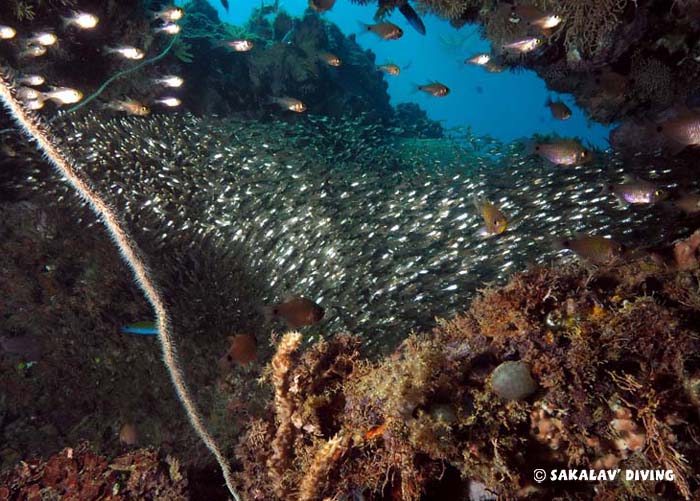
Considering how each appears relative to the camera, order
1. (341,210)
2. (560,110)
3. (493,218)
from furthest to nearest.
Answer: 1. (341,210)
2. (560,110)
3. (493,218)

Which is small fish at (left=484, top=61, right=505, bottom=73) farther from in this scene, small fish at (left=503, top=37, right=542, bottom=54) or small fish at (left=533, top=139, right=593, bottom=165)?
small fish at (left=533, top=139, right=593, bottom=165)

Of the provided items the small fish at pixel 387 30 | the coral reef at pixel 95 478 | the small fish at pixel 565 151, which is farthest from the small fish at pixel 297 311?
the small fish at pixel 387 30

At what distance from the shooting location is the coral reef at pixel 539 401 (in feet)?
8.36

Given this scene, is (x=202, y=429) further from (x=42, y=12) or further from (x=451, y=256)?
(x=42, y=12)

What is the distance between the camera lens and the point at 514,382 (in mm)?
2639

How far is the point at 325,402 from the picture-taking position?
11.5 feet

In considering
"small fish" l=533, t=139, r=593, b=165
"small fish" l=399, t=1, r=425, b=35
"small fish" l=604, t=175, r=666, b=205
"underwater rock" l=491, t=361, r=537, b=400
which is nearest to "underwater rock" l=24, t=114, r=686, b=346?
"small fish" l=604, t=175, r=666, b=205

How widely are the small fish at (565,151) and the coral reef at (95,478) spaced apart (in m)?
5.99

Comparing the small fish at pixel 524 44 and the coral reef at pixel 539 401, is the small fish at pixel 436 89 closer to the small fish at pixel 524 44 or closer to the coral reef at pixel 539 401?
the small fish at pixel 524 44

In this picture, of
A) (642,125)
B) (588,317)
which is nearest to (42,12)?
(588,317)

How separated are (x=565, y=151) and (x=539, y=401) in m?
3.90

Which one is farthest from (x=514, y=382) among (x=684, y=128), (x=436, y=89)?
(x=436, y=89)

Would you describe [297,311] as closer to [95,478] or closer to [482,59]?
[95,478]

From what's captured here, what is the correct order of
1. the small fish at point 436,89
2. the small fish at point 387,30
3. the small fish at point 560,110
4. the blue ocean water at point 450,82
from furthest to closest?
the blue ocean water at point 450,82
the small fish at point 436,89
the small fish at point 387,30
the small fish at point 560,110
